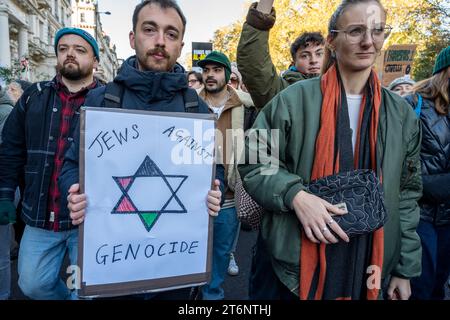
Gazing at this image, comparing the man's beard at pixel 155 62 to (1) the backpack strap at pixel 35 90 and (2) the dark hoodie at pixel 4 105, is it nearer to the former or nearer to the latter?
(1) the backpack strap at pixel 35 90

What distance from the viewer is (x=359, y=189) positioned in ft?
4.58

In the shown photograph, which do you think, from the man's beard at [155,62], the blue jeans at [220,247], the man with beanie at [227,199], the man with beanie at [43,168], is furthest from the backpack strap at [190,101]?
the blue jeans at [220,247]

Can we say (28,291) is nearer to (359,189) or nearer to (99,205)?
(99,205)

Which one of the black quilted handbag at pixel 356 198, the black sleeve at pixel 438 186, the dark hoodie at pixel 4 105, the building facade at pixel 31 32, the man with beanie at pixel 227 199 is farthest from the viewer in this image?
the building facade at pixel 31 32

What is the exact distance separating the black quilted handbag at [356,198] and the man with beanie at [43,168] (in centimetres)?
168

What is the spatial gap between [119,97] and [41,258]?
1.28m

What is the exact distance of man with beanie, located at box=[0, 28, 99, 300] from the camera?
2.23 m

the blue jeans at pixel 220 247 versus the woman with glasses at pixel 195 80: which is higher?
the woman with glasses at pixel 195 80

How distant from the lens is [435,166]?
7.30ft

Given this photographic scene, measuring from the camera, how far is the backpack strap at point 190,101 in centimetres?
180

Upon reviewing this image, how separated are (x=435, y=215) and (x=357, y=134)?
1.21m

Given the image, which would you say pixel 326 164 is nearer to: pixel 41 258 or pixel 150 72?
pixel 150 72

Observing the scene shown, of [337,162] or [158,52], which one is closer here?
[337,162]

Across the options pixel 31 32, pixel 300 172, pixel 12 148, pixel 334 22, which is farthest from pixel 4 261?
pixel 31 32
